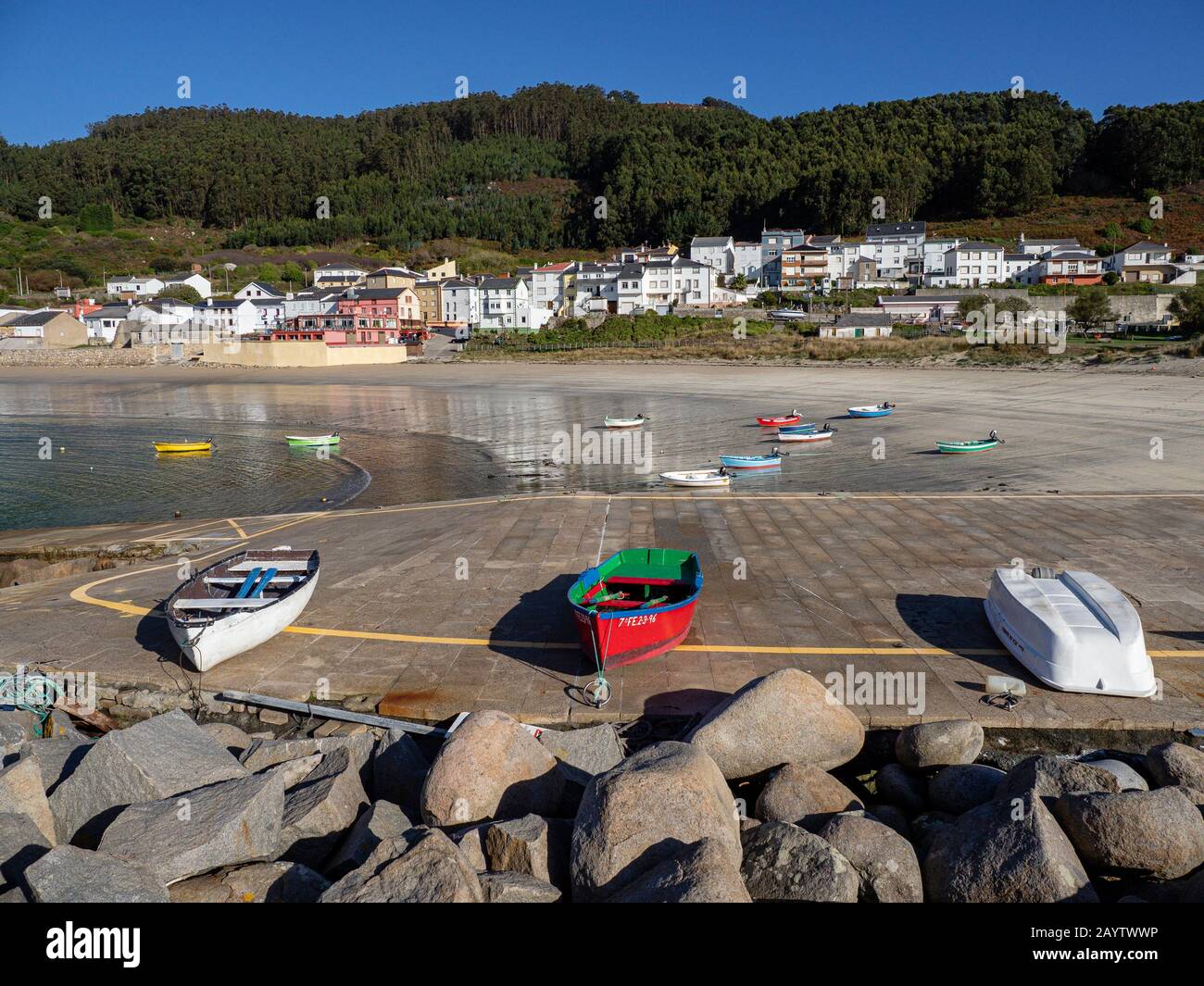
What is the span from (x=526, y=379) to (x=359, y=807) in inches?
2530

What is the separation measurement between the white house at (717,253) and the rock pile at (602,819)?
5588 inches

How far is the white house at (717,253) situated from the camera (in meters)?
143

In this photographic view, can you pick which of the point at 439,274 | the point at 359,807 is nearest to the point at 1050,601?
the point at 359,807

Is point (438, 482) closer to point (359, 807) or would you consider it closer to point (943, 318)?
point (359, 807)

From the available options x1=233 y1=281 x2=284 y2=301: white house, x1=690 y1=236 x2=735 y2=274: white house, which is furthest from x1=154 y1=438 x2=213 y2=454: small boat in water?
x1=690 y1=236 x2=735 y2=274: white house

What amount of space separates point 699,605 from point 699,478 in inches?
606

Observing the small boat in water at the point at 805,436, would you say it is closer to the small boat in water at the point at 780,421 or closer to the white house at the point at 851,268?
the small boat in water at the point at 780,421

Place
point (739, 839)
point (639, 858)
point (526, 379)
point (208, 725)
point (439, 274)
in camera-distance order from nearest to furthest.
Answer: point (639, 858), point (739, 839), point (208, 725), point (526, 379), point (439, 274)

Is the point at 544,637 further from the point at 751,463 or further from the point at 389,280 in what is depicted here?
the point at 389,280

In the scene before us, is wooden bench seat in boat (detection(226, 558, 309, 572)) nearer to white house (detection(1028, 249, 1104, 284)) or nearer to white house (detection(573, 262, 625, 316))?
white house (detection(573, 262, 625, 316))

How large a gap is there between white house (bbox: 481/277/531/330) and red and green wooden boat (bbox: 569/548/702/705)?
10638cm

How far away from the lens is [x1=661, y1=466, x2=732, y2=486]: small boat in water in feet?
90.7

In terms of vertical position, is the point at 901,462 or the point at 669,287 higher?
the point at 669,287

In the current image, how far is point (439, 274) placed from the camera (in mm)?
143375
